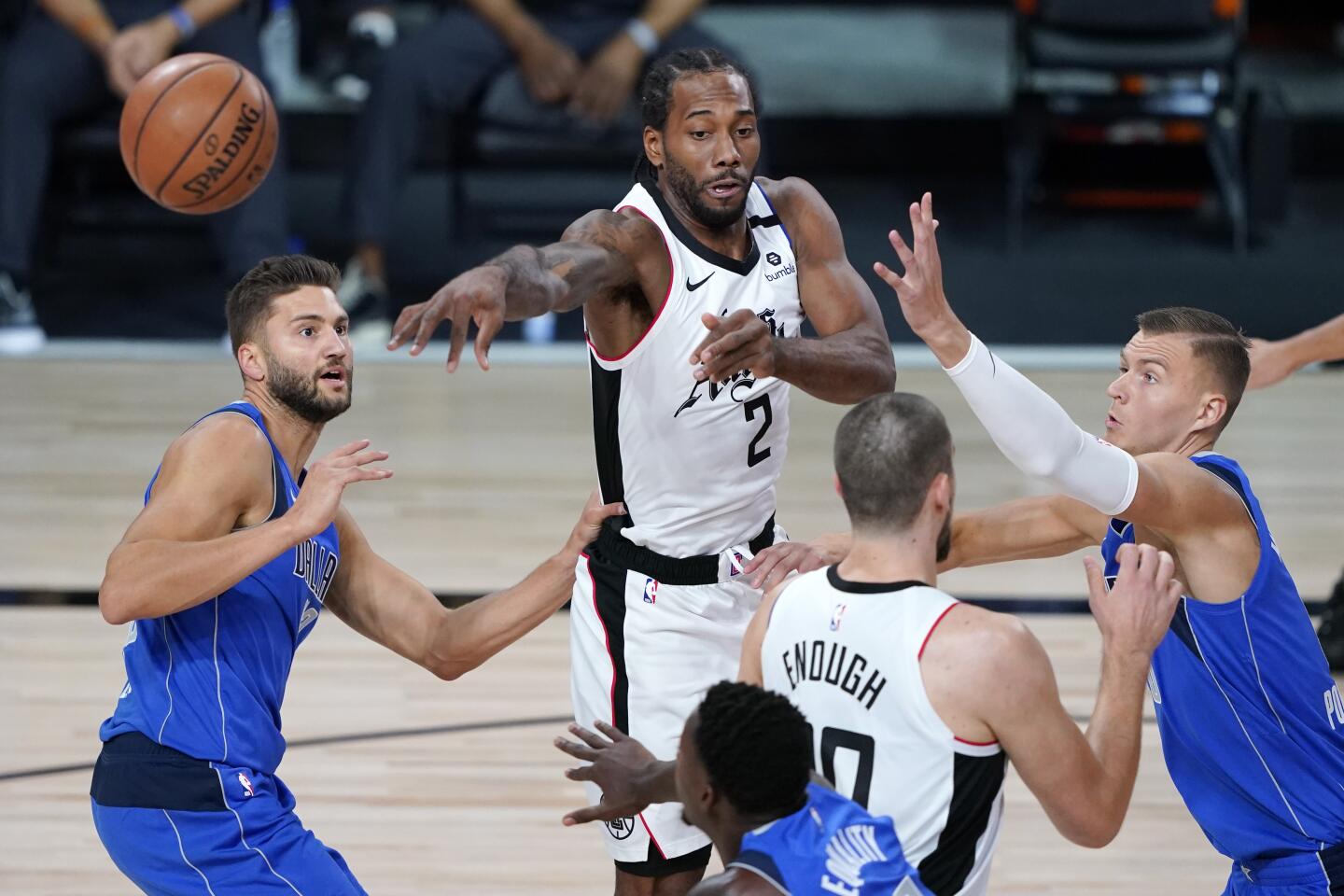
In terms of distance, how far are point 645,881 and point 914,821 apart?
1.21 meters

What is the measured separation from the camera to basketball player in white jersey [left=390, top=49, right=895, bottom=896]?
3760 millimetres

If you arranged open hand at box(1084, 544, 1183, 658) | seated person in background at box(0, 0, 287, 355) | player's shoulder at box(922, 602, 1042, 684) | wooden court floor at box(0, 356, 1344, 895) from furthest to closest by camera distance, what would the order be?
seated person in background at box(0, 0, 287, 355) → wooden court floor at box(0, 356, 1344, 895) → open hand at box(1084, 544, 1183, 658) → player's shoulder at box(922, 602, 1042, 684)

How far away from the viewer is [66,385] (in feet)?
32.1

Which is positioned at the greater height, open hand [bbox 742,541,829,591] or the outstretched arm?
the outstretched arm

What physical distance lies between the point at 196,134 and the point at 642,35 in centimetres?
464

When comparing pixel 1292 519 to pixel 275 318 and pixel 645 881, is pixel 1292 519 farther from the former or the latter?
pixel 275 318

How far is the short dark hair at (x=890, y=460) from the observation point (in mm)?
2707

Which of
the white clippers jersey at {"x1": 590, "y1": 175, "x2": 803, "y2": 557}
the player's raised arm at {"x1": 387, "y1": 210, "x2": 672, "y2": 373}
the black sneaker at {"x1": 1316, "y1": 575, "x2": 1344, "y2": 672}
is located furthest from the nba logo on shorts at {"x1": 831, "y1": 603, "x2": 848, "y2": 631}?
the black sneaker at {"x1": 1316, "y1": 575, "x2": 1344, "y2": 672}

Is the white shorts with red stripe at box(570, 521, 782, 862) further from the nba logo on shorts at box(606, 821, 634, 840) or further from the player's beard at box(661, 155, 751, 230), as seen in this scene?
the player's beard at box(661, 155, 751, 230)

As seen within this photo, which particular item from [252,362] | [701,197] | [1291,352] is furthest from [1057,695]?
[1291,352]

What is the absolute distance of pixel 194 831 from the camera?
322 cm

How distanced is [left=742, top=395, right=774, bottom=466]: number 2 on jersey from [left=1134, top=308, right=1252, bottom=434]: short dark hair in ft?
2.65

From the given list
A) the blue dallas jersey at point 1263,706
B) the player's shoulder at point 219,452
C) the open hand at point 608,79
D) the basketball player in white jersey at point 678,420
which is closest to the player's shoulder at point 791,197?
the basketball player in white jersey at point 678,420

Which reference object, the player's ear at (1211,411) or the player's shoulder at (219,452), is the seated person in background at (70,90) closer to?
the player's shoulder at (219,452)
